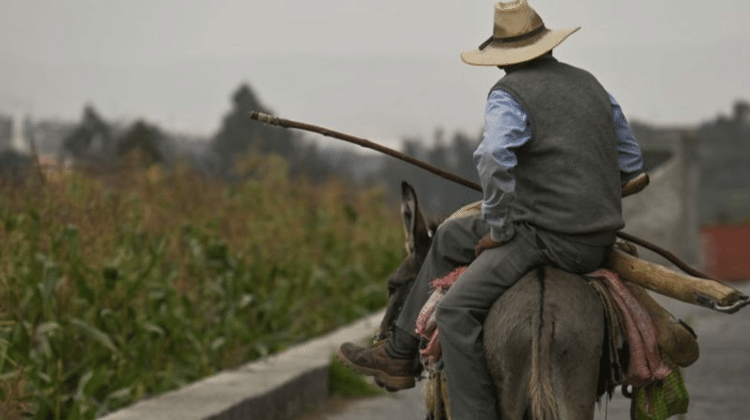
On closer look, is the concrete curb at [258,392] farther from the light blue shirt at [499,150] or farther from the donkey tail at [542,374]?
the donkey tail at [542,374]

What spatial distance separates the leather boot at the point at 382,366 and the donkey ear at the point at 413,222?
50cm

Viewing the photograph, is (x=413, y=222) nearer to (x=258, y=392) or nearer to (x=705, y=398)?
(x=258, y=392)

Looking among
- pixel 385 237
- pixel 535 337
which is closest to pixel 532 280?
pixel 535 337

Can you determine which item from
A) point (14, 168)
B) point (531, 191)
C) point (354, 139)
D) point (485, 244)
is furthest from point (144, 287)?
point (531, 191)

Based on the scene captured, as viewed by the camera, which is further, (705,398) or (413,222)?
(705,398)

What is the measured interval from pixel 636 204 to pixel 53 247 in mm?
14704

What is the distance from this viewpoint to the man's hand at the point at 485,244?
6285 millimetres

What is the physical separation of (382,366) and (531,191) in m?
1.33

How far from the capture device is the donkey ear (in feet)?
22.9

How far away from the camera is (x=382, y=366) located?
23.3 feet

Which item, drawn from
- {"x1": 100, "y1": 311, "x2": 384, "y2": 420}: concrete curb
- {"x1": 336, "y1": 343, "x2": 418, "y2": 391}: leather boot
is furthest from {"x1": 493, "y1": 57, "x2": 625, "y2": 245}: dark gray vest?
{"x1": 100, "y1": 311, "x2": 384, "y2": 420}: concrete curb

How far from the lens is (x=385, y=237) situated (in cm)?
1820

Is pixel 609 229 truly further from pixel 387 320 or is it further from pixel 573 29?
pixel 387 320

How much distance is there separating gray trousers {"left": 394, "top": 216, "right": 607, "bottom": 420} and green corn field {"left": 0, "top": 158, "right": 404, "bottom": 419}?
1.93 m
